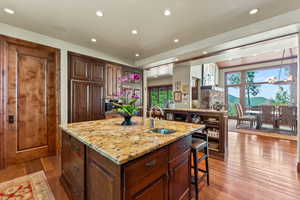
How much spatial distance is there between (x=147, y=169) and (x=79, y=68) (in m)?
3.50

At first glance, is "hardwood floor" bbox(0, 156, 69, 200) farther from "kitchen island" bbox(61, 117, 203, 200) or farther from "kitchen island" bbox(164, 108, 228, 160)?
"kitchen island" bbox(164, 108, 228, 160)

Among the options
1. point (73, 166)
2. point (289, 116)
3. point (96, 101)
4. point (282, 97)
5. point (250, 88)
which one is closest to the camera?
point (73, 166)

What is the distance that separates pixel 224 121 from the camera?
116 inches

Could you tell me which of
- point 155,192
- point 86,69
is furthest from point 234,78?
point 155,192

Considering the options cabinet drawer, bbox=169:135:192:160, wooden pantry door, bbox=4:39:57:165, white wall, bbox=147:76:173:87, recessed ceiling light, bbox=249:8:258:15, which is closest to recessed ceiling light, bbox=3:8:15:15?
wooden pantry door, bbox=4:39:57:165

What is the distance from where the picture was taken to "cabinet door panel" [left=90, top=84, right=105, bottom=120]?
3759 millimetres

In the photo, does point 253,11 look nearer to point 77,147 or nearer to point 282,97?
point 77,147

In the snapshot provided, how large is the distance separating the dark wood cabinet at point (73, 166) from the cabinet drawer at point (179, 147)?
93 centimetres

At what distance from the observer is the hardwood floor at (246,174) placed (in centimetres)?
184

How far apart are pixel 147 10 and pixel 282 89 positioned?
8.83 metres

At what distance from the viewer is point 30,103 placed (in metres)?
2.93

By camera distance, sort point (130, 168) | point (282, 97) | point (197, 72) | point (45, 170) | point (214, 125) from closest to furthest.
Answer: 1. point (130, 168)
2. point (45, 170)
3. point (214, 125)
4. point (197, 72)
5. point (282, 97)

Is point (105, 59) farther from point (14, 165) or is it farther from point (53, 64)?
point (14, 165)

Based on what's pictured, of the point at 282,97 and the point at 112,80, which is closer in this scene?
the point at 112,80
